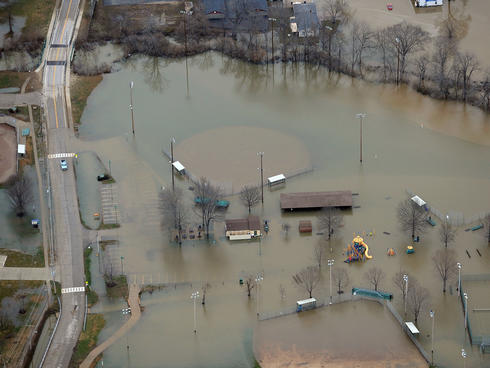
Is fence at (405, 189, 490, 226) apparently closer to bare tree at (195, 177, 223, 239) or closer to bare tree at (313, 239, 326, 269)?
bare tree at (313, 239, 326, 269)

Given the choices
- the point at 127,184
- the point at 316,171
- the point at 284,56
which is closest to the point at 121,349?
the point at 127,184

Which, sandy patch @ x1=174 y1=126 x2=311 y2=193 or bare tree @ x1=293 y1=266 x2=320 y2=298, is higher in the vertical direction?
sandy patch @ x1=174 y1=126 x2=311 y2=193

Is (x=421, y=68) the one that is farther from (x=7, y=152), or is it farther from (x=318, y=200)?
(x=7, y=152)

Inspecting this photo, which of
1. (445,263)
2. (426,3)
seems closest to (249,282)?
(445,263)

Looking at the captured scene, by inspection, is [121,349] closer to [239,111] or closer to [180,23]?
[239,111]

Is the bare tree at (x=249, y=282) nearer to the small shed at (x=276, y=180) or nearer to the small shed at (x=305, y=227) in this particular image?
the small shed at (x=305, y=227)

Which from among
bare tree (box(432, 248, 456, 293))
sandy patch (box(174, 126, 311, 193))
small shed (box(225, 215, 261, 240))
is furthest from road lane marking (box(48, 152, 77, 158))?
bare tree (box(432, 248, 456, 293))

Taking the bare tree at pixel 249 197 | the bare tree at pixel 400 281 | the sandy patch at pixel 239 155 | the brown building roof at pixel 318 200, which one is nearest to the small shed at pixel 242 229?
the bare tree at pixel 249 197
